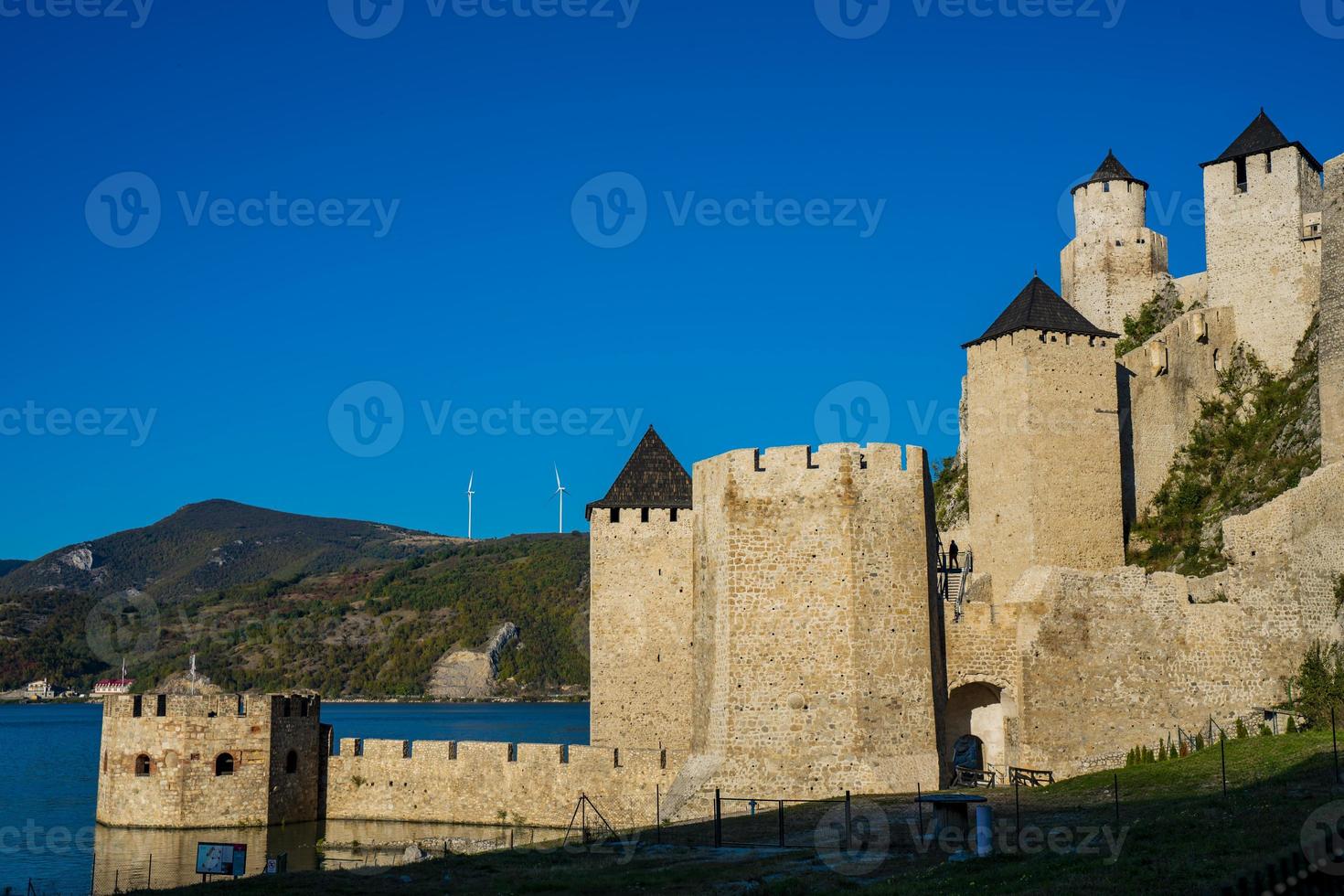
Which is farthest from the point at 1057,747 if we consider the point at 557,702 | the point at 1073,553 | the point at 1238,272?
the point at 557,702

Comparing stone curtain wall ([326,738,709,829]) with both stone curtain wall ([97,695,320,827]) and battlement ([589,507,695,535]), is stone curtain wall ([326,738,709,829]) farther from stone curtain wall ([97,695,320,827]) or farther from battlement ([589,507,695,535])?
battlement ([589,507,695,535])

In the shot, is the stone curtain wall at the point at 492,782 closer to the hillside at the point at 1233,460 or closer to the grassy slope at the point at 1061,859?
the grassy slope at the point at 1061,859

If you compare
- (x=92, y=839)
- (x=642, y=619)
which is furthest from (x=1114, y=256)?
(x=92, y=839)

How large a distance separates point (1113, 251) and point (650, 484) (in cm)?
2081

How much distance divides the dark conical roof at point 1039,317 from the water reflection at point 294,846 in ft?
48.5

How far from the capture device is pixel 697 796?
21.4 meters

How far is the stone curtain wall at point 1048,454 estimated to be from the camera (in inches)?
1185

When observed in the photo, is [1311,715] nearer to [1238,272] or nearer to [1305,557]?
[1305,557]

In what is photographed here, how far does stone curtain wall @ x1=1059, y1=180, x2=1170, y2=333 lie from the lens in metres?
41.7

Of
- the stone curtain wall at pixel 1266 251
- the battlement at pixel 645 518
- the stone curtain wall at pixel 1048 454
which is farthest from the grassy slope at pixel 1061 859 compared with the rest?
the stone curtain wall at pixel 1266 251

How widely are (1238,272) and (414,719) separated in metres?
82.4

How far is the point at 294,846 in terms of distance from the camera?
1035 inches

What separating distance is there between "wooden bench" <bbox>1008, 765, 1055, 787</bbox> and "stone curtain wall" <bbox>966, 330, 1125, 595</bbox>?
7.83 meters

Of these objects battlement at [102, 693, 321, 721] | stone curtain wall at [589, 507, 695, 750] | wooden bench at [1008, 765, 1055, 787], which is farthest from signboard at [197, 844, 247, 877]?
wooden bench at [1008, 765, 1055, 787]
